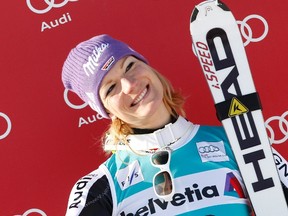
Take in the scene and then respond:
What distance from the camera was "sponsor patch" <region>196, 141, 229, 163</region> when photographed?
6.64ft

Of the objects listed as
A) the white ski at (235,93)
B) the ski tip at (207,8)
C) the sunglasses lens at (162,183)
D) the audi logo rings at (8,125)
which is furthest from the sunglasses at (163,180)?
the audi logo rings at (8,125)

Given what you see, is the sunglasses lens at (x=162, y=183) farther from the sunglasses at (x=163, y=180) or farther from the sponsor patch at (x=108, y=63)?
the sponsor patch at (x=108, y=63)

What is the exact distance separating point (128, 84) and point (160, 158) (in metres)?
0.25

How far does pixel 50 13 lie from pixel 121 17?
0.26 meters

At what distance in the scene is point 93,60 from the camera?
6.62ft

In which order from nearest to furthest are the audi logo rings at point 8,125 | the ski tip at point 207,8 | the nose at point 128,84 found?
the nose at point 128,84, the ski tip at point 207,8, the audi logo rings at point 8,125

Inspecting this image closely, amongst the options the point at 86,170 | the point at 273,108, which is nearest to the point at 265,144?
the point at 273,108

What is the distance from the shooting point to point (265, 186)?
2.03 metres

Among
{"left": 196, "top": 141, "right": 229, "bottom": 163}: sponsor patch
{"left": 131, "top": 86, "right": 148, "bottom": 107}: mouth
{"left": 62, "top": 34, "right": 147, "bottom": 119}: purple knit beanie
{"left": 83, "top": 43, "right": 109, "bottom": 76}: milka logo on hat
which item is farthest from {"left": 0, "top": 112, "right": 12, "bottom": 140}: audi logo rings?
{"left": 196, "top": 141, "right": 229, "bottom": 163}: sponsor patch

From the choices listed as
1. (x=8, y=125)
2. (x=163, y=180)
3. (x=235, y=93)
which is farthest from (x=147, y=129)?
(x=8, y=125)

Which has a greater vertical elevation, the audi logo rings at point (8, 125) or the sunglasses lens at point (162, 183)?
the audi logo rings at point (8, 125)

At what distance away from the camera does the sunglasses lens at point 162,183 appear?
197cm

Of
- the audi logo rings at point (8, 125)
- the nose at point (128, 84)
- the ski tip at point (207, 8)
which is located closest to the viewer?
the nose at point (128, 84)

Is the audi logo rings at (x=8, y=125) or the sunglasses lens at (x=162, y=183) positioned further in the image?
the audi logo rings at (x=8, y=125)
